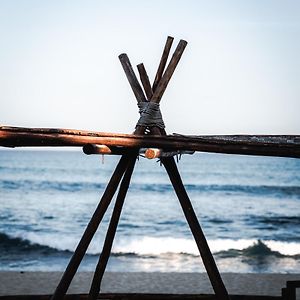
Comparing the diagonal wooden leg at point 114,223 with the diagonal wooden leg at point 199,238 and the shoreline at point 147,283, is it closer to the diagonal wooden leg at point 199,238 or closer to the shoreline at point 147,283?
the diagonal wooden leg at point 199,238

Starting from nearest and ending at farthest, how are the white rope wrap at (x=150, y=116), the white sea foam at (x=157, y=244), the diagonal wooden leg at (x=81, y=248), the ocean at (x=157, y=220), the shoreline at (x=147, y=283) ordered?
the diagonal wooden leg at (x=81, y=248) → the white rope wrap at (x=150, y=116) → the shoreline at (x=147, y=283) → the ocean at (x=157, y=220) → the white sea foam at (x=157, y=244)

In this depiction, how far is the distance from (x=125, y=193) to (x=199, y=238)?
64 centimetres

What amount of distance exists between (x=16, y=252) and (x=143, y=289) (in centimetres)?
671

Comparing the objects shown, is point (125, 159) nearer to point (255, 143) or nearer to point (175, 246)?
point (255, 143)

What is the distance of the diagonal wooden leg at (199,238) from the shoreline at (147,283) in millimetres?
3449

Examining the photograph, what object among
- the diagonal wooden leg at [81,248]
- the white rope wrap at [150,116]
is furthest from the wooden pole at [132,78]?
the diagonal wooden leg at [81,248]

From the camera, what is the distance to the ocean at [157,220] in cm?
1181

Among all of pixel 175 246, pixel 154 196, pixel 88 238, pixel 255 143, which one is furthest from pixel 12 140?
pixel 154 196

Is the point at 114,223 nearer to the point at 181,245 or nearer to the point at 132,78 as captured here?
the point at 132,78

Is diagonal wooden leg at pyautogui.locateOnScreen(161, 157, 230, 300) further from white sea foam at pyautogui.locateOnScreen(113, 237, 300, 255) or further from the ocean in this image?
white sea foam at pyautogui.locateOnScreen(113, 237, 300, 255)

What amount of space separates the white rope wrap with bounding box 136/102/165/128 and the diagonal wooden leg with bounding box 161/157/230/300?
27 centimetres

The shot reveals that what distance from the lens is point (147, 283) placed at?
25.0 feet

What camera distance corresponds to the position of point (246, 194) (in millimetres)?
33844

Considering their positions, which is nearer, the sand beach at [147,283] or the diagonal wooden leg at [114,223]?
the diagonal wooden leg at [114,223]
